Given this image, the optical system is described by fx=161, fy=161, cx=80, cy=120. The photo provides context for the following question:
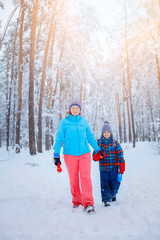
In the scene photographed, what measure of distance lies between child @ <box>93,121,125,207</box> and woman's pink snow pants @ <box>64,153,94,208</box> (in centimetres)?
36

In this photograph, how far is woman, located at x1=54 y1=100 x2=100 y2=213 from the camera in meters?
3.25

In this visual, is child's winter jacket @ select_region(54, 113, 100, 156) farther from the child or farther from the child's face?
the child's face

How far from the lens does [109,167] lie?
146 inches

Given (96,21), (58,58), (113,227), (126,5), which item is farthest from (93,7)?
(113,227)

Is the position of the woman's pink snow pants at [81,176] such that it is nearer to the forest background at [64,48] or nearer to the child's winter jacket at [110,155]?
the child's winter jacket at [110,155]

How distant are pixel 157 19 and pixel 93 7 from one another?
598 cm

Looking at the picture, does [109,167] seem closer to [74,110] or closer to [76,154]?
[76,154]

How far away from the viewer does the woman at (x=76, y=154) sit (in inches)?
128

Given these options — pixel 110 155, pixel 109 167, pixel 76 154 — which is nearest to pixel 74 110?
pixel 76 154

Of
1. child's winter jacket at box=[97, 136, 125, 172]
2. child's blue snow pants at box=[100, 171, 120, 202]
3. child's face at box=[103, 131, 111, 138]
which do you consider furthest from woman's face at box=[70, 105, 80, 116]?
child's blue snow pants at box=[100, 171, 120, 202]

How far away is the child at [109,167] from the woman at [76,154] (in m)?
0.38

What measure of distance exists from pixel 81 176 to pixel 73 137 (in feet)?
2.67

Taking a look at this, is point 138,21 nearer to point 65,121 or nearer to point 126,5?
point 126,5

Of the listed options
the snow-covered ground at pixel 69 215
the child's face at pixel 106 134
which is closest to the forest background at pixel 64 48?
the snow-covered ground at pixel 69 215
